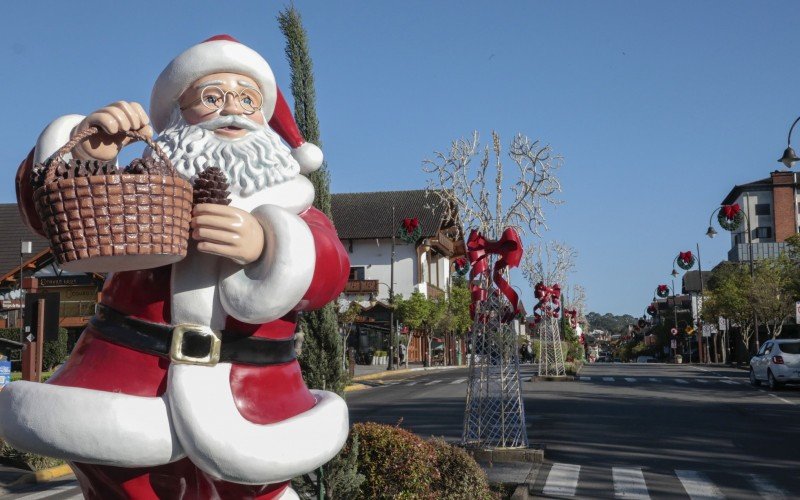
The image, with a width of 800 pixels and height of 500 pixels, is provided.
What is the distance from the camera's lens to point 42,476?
35.2 feet

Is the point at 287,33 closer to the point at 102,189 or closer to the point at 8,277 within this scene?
the point at 102,189

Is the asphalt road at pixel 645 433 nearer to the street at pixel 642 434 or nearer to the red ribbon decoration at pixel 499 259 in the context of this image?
the street at pixel 642 434

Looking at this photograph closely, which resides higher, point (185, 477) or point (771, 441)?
point (185, 477)

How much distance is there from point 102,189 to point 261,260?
70 cm

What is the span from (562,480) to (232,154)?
7.40 m

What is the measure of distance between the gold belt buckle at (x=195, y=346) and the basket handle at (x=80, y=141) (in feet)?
2.01

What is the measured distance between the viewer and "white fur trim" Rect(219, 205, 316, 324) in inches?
128

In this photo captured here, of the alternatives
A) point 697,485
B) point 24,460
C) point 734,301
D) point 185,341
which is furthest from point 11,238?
point 185,341

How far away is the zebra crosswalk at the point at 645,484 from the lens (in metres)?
9.06

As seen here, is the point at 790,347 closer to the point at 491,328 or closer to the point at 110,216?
the point at 491,328

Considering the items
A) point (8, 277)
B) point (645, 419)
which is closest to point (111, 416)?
point (645, 419)

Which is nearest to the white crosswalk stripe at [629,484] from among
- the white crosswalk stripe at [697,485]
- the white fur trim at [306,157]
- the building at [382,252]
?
the white crosswalk stripe at [697,485]

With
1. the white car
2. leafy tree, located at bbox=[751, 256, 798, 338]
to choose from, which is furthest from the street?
leafy tree, located at bbox=[751, 256, 798, 338]

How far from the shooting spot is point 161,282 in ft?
11.3
